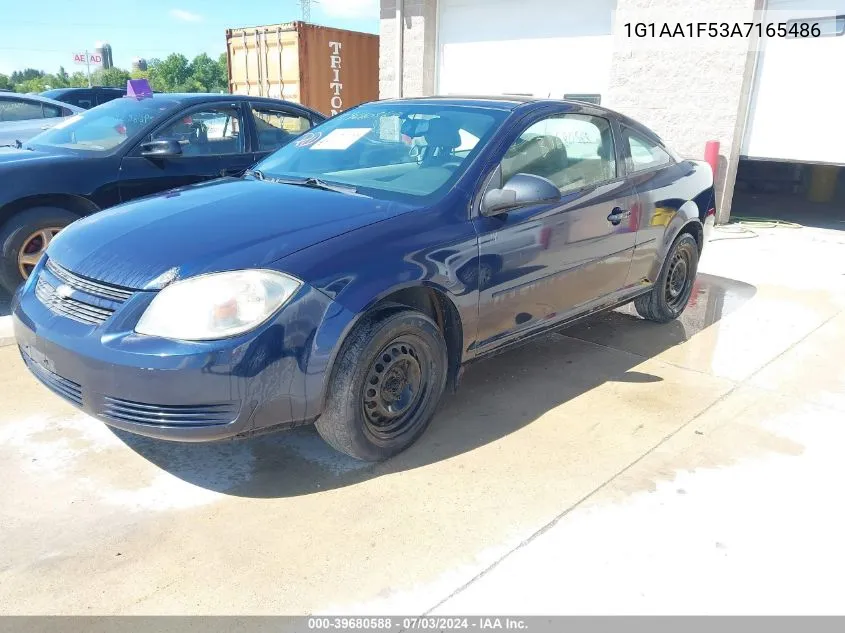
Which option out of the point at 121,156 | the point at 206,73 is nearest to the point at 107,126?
the point at 121,156

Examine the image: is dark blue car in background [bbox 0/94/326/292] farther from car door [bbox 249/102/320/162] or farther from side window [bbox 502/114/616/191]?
side window [bbox 502/114/616/191]

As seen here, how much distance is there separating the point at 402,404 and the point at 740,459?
5.27 ft

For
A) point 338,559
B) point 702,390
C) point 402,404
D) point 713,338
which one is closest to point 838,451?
point 702,390

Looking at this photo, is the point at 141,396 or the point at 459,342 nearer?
the point at 141,396

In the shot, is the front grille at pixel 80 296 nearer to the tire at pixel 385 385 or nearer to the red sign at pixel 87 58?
the tire at pixel 385 385

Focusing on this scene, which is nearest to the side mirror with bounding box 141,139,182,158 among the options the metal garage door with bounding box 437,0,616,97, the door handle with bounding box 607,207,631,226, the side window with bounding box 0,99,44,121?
the door handle with bounding box 607,207,631,226

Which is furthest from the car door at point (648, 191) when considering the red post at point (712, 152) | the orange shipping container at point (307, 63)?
the orange shipping container at point (307, 63)

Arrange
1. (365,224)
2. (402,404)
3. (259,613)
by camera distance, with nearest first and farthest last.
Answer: (259,613) → (365,224) → (402,404)

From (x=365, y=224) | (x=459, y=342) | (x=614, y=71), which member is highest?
(x=614, y=71)

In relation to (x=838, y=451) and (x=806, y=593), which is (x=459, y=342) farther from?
(x=838, y=451)

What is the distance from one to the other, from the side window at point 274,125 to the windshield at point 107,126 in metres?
0.70

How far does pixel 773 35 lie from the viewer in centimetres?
866

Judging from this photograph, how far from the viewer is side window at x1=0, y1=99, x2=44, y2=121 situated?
8.58 metres

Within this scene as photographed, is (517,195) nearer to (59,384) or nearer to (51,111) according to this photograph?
(59,384)
